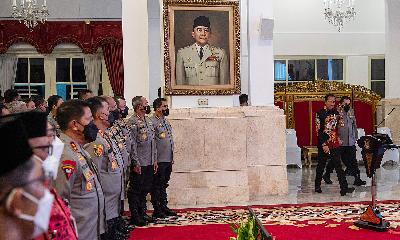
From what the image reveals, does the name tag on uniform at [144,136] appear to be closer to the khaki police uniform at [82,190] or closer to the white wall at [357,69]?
the khaki police uniform at [82,190]

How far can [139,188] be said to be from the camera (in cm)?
750

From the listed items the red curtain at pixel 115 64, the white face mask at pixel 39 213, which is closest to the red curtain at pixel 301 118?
the red curtain at pixel 115 64

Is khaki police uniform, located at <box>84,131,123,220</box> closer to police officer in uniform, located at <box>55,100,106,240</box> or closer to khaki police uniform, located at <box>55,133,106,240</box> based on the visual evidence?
police officer in uniform, located at <box>55,100,106,240</box>

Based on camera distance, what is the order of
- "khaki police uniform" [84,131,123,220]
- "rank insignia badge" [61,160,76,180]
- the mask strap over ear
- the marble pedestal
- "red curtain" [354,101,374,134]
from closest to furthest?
the mask strap over ear
"rank insignia badge" [61,160,76,180]
"khaki police uniform" [84,131,123,220]
the marble pedestal
"red curtain" [354,101,374,134]

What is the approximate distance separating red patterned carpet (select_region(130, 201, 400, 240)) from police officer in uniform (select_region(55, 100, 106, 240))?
9.37ft

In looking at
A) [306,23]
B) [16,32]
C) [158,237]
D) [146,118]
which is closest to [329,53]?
[306,23]

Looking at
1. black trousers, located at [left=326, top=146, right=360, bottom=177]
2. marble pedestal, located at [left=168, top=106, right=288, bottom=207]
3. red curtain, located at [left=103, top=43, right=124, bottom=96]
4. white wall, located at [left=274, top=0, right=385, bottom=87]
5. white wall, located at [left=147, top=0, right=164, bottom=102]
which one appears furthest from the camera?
white wall, located at [left=274, top=0, right=385, bottom=87]

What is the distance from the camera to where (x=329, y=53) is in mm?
17078

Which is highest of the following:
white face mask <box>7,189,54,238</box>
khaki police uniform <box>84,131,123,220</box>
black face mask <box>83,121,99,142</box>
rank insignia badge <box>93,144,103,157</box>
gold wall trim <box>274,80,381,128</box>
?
gold wall trim <box>274,80,381,128</box>

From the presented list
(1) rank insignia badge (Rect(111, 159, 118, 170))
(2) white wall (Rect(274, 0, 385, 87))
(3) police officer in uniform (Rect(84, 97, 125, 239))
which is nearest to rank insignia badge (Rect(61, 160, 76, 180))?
(3) police officer in uniform (Rect(84, 97, 125, 239))

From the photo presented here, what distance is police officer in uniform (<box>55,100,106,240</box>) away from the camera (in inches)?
144

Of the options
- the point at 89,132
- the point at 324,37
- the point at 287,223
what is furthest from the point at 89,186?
the point at 324,37

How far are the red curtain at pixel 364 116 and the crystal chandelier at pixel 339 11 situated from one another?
6.61ft

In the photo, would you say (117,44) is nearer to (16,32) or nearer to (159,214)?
(16,32)
